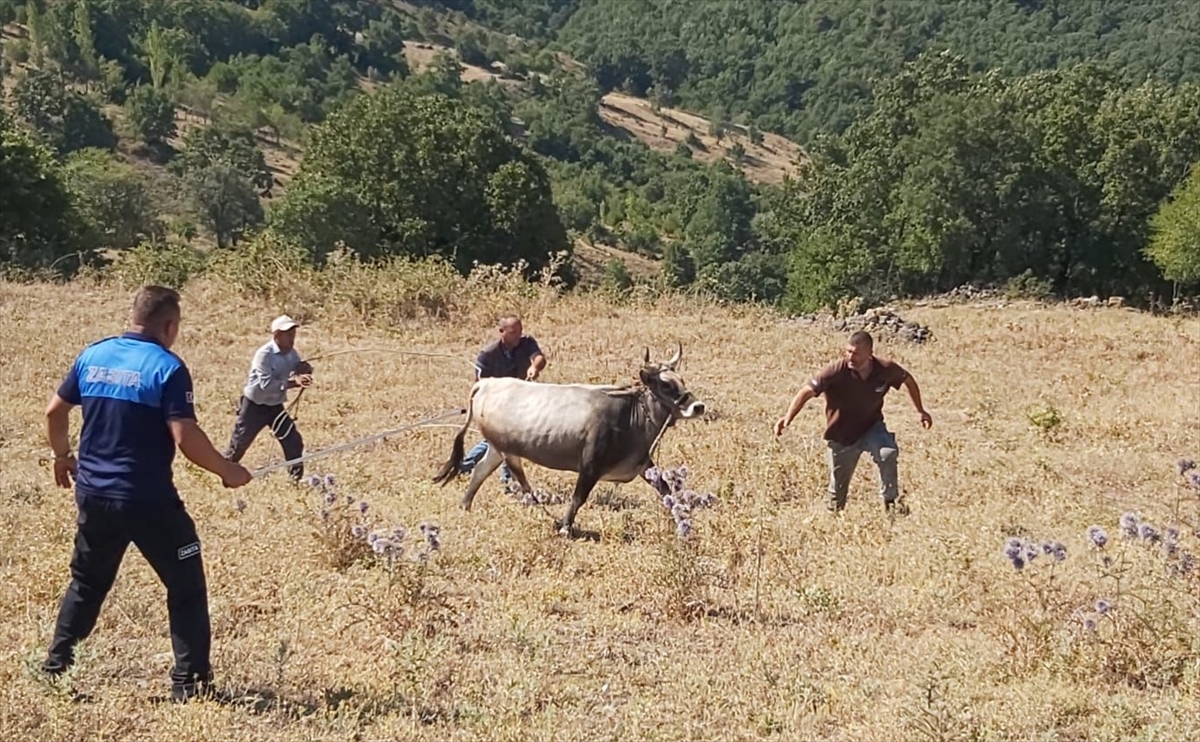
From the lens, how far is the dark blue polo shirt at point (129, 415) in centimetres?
459

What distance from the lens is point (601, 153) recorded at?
384 feet

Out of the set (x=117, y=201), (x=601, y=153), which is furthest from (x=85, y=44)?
(x=117, y=201)

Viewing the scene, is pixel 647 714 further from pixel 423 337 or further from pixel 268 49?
pixel 268 49

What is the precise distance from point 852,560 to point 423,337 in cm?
1147

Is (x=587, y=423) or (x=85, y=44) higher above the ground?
(x=587, y=423)

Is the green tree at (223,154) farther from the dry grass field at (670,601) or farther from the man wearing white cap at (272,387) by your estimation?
the man wearing white cap at (272,387)

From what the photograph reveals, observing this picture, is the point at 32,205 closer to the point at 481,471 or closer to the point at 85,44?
the point at 481,471

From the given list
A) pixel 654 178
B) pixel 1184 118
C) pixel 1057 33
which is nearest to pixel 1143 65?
pixel 1057 33

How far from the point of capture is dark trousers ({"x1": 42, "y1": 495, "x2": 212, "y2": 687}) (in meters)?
4.63

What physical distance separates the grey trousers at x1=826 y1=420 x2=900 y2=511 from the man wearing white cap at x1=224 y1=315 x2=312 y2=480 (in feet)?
13.5

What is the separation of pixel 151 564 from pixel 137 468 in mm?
432

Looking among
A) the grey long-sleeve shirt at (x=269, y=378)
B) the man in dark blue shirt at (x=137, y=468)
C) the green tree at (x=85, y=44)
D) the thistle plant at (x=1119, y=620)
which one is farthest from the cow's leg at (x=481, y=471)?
the green tree at (x=85, y=44)

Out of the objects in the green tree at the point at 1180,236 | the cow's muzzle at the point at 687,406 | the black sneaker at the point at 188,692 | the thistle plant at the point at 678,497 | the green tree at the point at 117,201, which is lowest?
the green tree at the point at 117,201

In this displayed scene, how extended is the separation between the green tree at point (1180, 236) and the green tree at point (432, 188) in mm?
16619
